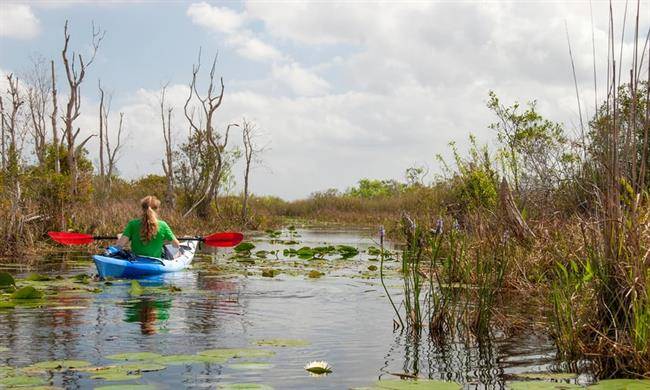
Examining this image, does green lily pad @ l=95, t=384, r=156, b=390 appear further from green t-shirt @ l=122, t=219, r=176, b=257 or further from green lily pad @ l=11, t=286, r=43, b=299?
green t-shirt @ l=122, t=219, r=176, b=257

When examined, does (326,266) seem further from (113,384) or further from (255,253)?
(113,384)

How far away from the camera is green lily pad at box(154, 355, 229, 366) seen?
218 inches

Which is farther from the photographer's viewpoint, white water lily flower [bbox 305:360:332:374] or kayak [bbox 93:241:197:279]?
kayak [bbox 93:241:197:279]

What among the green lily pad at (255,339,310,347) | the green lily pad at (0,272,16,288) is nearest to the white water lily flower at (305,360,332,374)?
the green lily pad at (255,339,310,347)

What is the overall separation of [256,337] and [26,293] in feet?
10.5

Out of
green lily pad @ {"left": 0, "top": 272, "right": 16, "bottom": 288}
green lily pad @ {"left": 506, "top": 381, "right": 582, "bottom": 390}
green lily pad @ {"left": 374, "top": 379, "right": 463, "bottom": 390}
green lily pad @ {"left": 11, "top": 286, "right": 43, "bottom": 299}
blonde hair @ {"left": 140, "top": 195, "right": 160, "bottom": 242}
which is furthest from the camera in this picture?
blonde hair @ {"left": 140, "top": 195, "right": 160, "bottom": 242}

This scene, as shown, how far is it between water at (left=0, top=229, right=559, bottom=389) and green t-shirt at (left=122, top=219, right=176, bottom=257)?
685 millimetres

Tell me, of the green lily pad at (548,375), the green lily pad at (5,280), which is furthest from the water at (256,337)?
the green lily pad at (5,280)

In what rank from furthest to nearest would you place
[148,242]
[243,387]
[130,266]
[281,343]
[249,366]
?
[148,242]
[130,266]
[281,343]
[249,366]
[243,387]

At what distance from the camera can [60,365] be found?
538cm

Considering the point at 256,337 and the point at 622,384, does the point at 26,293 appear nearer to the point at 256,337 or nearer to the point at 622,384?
the point at 256,337

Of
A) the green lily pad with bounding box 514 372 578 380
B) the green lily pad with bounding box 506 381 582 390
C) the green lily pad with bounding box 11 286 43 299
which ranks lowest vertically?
the green lily pad with bounding box 514 372 578 380

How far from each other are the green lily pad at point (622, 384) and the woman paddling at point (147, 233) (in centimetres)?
790

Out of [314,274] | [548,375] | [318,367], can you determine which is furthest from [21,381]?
[314,274]
